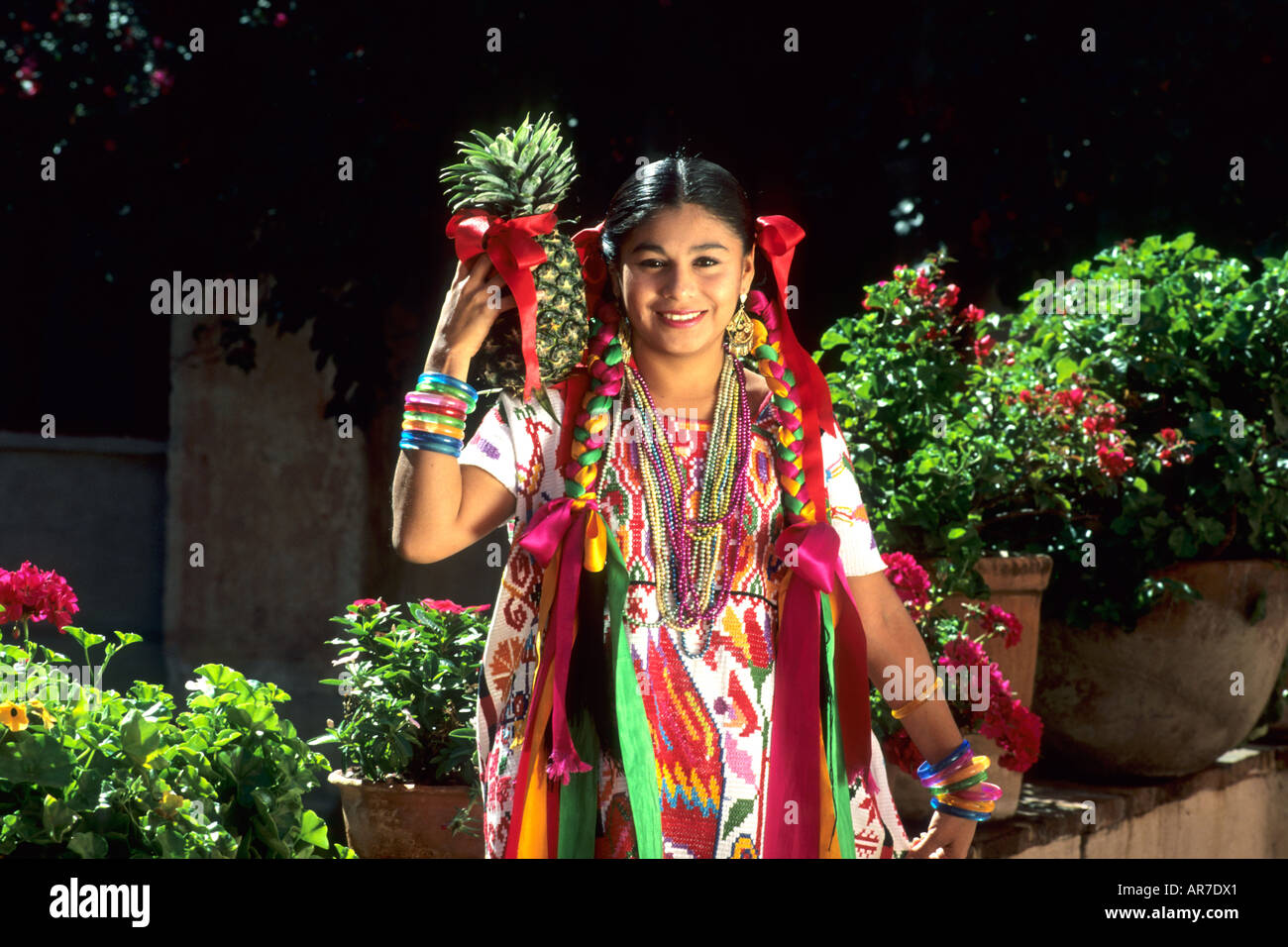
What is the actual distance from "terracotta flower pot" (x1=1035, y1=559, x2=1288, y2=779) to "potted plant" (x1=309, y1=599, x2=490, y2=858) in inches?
75.9

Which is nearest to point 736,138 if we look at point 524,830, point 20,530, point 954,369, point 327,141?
point 327,141

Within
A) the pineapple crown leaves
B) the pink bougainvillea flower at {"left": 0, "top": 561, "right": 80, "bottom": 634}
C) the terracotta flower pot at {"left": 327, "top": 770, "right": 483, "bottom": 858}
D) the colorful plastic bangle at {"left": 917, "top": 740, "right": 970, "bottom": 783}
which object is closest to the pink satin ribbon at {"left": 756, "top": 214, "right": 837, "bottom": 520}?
the pineapple crown leaves

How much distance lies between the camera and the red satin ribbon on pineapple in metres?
1.94

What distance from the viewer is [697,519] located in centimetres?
209

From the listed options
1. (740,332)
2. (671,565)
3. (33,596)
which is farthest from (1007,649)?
(33,596)

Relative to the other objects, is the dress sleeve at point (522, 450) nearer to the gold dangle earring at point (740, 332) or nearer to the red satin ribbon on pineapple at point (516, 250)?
the red satin ribbon on pineapple at point (516, 250)

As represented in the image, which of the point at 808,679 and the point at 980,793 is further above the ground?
the point at 808,679

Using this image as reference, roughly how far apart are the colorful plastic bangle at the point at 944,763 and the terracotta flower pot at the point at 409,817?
103 cm

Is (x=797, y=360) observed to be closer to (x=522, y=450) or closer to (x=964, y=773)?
(x=522, y=450)

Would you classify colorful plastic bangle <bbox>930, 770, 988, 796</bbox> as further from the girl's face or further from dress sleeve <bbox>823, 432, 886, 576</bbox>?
the girl's face

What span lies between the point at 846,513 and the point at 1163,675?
2.33 m

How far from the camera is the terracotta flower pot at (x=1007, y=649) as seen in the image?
3.39 metres

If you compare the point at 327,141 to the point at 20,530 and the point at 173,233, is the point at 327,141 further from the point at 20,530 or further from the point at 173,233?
the point at 20,530

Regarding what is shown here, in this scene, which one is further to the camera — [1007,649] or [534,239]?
[1007,649]
